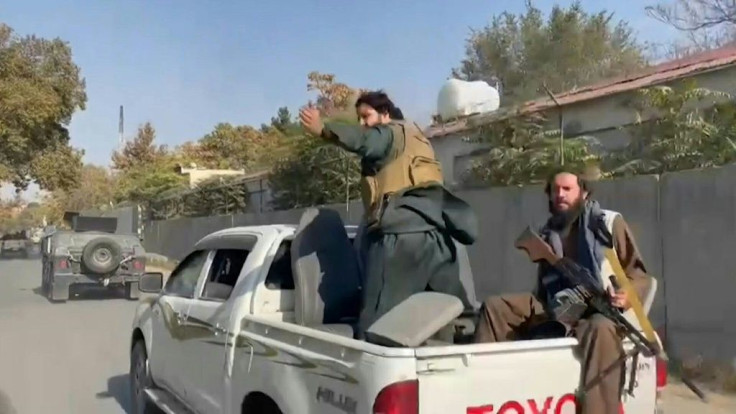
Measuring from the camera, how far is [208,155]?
58.4 metres

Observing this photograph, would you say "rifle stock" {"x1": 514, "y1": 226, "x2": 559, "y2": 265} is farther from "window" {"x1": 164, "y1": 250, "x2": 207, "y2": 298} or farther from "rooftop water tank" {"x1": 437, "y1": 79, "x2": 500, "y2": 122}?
"rooftop water tank" {"x1": 437, "y1": 79, "x2": 500, "y2": 122}

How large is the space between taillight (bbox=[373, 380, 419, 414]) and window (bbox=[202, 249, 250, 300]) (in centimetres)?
205

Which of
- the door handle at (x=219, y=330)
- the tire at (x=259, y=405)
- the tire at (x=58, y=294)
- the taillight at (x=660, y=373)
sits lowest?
the tire at (x=58, y=294)

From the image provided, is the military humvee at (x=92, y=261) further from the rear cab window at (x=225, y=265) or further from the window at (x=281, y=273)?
the window at (x=281, y=273)

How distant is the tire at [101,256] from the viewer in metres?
16.2

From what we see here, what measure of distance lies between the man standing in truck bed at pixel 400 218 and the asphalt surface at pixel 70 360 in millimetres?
3270

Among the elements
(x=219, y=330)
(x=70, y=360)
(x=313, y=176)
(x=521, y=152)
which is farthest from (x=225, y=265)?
(x=313, y=176)

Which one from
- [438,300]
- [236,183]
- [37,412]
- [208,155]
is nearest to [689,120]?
[438,300]

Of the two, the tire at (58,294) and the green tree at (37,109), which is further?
the green tree at (37,109)

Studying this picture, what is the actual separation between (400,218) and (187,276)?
2.23 meters

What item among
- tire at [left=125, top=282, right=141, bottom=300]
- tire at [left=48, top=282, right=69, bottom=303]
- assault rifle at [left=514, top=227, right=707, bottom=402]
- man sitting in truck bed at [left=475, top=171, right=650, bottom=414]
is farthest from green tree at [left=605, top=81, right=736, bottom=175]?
tire at [left=48, top=282, right=69, bottom=303]

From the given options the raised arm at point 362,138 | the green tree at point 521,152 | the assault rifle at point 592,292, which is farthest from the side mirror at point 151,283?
the green tree at point 521,152

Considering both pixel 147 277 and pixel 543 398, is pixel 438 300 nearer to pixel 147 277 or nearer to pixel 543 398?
pixel 543 398

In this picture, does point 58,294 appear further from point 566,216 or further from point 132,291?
point 566,216
